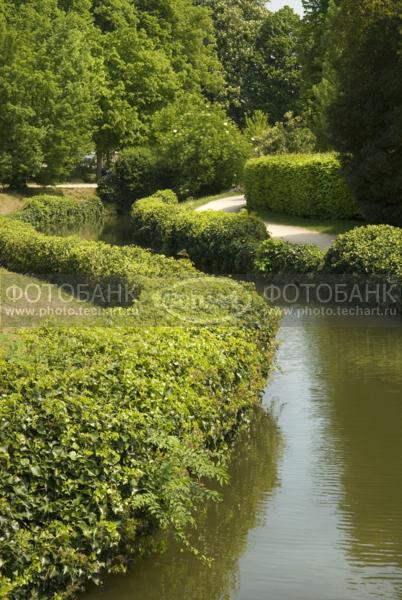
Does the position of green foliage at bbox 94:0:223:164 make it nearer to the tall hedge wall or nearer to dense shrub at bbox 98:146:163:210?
dense shrub at bbox 98:146:163:210

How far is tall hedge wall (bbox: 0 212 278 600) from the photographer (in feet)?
21.5

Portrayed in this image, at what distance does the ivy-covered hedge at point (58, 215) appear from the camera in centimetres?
3703

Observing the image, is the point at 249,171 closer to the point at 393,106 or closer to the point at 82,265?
the point at 393,106

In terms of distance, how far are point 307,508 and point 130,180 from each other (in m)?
38.0

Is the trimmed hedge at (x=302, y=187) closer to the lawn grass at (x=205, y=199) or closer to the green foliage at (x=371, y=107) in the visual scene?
the green foliage at (x=371, y=107)

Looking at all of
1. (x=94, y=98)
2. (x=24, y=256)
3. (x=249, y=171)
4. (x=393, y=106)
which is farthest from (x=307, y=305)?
(x=94, y=98)

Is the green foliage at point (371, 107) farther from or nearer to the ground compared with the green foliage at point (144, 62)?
nearer to the ground

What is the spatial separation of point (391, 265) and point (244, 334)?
926cm

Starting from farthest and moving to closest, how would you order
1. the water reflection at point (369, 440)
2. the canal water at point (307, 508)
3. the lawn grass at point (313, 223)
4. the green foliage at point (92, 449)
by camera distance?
1. the lawn grass at point (313, 223)
2. the water reflection at point (369, 440)
3. the canal water at point (307, 508)
4. the green foliage at point (92, 449)

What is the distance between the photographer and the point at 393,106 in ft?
90.5

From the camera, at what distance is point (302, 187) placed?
112ft

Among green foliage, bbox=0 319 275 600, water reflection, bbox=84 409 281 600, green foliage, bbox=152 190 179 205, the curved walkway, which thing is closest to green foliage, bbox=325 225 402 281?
the curved walkway

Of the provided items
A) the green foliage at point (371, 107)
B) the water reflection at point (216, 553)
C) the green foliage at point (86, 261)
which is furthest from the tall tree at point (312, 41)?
the water reflection at point (216, 553)

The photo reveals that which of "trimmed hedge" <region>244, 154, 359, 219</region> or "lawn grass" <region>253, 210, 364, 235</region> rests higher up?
"trimmed hedge" <region>244, 154, 359, 219</region>
